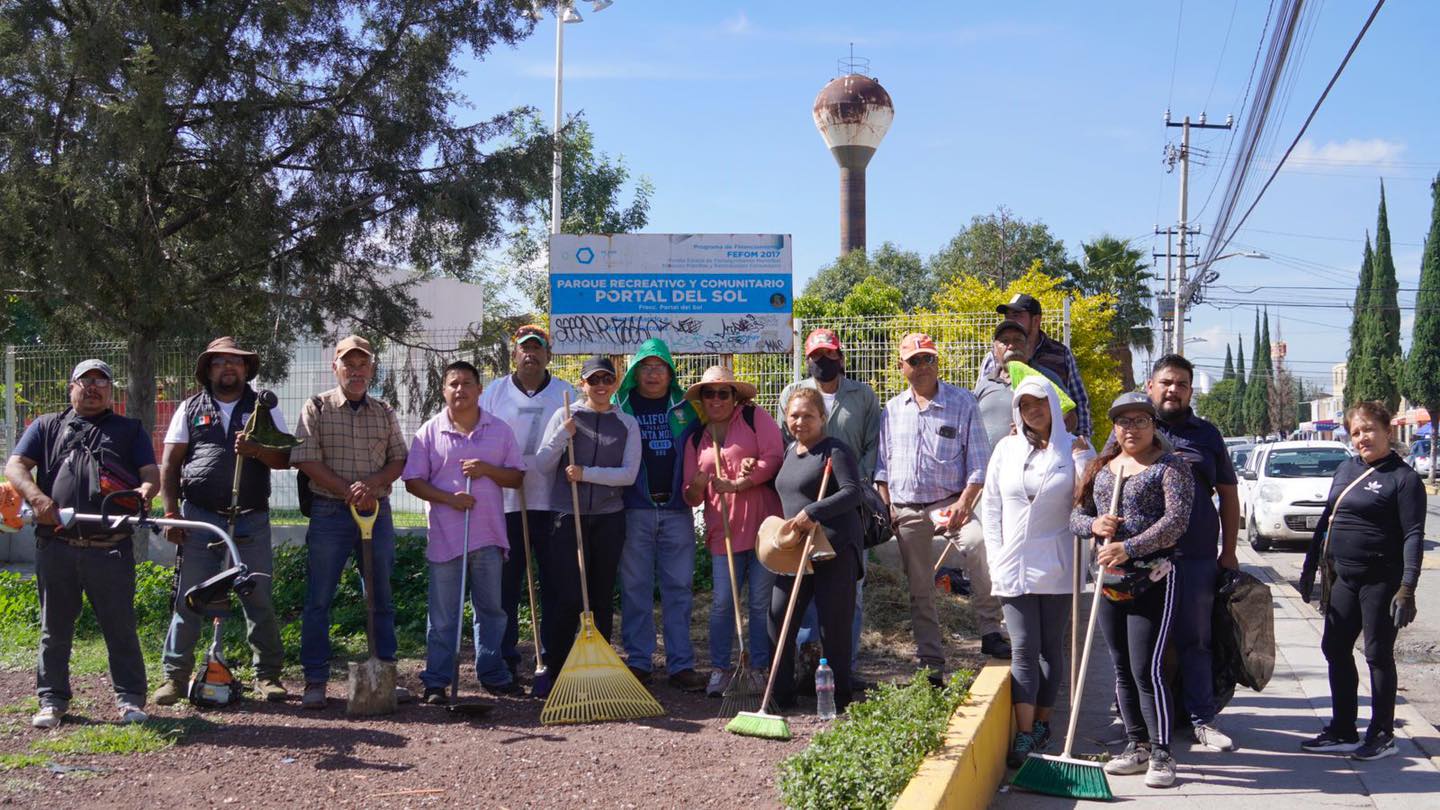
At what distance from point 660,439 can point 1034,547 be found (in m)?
2.36

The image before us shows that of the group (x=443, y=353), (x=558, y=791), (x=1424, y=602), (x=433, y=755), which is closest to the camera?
(x=558, y=791)

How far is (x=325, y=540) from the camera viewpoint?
6617 mm

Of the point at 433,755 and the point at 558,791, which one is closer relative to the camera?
the point at 558,791

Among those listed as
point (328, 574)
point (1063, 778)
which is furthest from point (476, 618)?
point (1063, 778)

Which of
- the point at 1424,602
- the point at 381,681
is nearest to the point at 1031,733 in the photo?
the point at 381,681

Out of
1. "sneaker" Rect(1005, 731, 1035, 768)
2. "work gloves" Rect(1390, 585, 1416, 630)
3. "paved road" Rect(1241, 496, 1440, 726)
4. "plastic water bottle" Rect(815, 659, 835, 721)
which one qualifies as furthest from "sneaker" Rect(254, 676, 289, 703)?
"paved road" Rect(1241, 496, 1440, 726)

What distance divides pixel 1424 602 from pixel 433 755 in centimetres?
1008

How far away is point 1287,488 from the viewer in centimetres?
1681

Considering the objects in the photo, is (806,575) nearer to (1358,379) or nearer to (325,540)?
(325,540)

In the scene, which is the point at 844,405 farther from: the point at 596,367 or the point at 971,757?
the point at 971,757

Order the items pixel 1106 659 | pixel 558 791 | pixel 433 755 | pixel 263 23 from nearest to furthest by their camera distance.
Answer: pixel 558 791 → pixel 433 755 → pixel 1106 659 → pixel 263 23

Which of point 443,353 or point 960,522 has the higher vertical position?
point 443,353

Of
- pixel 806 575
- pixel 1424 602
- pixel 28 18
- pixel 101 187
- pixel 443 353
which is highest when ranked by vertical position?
pixel 28 18

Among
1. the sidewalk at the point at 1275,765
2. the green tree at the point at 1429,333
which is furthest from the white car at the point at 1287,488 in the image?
the green tree at the point at 1429,333
